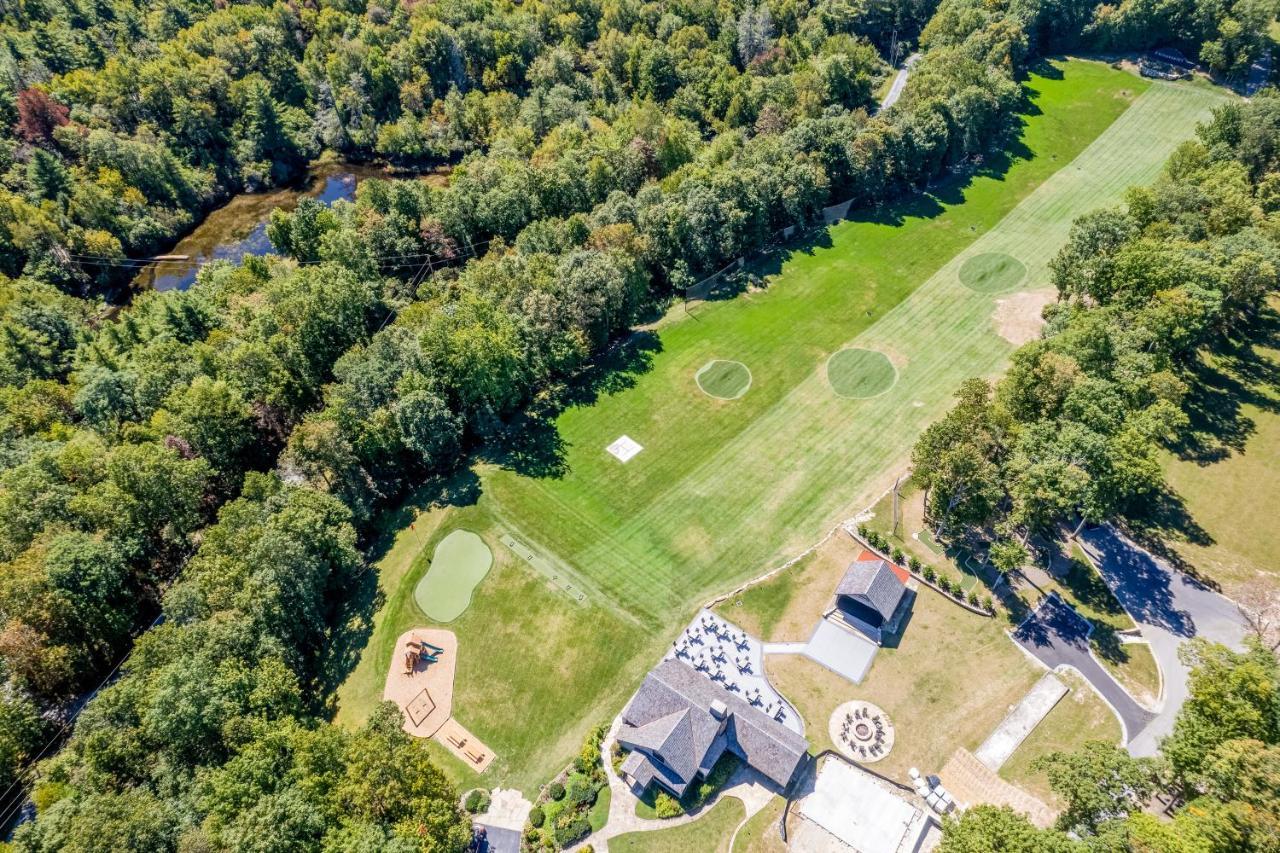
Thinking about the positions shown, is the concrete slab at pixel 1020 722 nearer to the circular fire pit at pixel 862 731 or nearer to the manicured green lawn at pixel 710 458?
the circular fire pit at pixel 862 731

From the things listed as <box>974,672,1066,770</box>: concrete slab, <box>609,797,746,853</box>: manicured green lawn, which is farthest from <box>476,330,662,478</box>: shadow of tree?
<box>974,672,1066,770</box>: concrete slab

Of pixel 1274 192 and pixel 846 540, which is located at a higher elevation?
pixel 1274 192

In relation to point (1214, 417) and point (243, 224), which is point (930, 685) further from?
point (243, 224)

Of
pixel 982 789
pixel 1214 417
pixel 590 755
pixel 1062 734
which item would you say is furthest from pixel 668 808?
pixel 1214 417

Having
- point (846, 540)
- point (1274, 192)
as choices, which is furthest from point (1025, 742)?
point (1274, 192)

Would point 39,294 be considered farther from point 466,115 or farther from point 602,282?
point 602,282

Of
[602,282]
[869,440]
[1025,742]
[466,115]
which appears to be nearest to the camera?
[1025,742]

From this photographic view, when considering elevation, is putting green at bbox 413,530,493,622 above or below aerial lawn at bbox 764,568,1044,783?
below

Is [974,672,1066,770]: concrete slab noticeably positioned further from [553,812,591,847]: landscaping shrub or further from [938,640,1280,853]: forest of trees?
[553,812,591,847]: landscaping shrub
